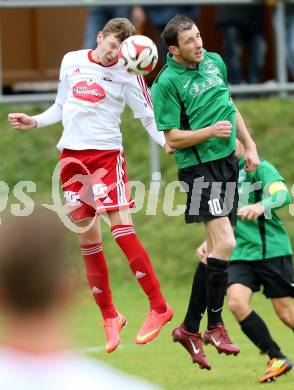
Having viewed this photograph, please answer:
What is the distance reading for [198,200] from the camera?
7.73 metres

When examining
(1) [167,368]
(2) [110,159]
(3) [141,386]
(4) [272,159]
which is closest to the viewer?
(3) [141,386]

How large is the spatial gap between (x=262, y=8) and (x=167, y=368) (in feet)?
30.0

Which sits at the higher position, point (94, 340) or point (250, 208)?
point (250, 208)

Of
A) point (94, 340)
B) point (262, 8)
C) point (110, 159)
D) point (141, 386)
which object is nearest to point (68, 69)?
point (110, 159)

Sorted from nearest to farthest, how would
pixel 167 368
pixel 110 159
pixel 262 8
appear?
pixel 110 159 → pixel 167 368 → pixel 262 8

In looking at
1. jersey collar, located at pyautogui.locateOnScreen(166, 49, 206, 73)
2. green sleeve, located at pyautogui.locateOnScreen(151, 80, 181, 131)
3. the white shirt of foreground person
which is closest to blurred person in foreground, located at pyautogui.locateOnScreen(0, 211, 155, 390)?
the white shirt of foreground person

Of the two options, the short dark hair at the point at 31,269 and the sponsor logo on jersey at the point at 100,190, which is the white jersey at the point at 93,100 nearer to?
the sponsor logo on jersey at the point at 100,190

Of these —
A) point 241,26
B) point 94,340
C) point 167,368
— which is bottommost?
point 94,340

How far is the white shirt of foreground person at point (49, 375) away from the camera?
9.71 feet

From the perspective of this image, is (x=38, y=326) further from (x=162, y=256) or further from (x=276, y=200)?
(x=162, y=256)

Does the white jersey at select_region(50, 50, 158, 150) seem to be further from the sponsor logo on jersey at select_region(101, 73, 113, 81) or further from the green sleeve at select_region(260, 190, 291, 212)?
the green sleeve at select_region(260, 190, 291, 212)

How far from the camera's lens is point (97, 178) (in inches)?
311

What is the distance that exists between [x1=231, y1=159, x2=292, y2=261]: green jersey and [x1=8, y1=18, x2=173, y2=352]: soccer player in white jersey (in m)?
1.13

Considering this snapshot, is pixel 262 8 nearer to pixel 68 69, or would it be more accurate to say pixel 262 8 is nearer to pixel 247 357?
pixel 247 357
